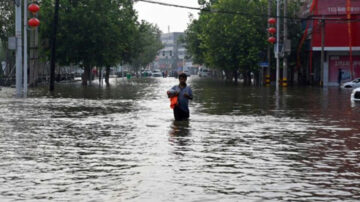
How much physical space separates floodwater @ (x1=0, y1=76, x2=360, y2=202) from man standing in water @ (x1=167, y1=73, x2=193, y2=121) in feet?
1.95

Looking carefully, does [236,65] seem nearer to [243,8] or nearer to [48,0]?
[243,8]

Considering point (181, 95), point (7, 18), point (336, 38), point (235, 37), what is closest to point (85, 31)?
point (7, 18)

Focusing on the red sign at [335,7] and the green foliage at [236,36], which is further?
the green foliage at [236,36]

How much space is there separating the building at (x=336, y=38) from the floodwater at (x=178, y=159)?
53.8m

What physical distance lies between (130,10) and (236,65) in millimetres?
12775

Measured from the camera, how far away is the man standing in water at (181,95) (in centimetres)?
2186

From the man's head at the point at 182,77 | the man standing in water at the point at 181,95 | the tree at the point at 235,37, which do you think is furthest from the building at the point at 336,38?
the man's head at the point at 182,77

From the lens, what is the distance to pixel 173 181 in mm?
10586

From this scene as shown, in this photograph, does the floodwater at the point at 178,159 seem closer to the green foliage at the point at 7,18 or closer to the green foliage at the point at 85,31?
the green foliage at the point at 85,31

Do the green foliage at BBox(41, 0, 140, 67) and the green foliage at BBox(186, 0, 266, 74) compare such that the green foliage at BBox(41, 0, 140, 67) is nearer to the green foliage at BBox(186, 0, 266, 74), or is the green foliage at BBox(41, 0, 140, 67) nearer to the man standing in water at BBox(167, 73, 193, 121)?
the green foliage at BBox(186, 0, 266, 74)

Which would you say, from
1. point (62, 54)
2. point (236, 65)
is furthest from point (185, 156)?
point (236, 65)

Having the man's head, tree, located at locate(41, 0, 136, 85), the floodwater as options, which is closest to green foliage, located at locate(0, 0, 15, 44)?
tree, located at locate(41, 0, 136, 85)

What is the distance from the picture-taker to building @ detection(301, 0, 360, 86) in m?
75.2

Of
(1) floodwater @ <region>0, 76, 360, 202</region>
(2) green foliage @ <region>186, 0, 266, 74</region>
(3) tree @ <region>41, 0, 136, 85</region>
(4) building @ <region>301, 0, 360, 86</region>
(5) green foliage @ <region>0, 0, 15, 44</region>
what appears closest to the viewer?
(1) floodwater @ <region>0, 76, 360, 202</region>
